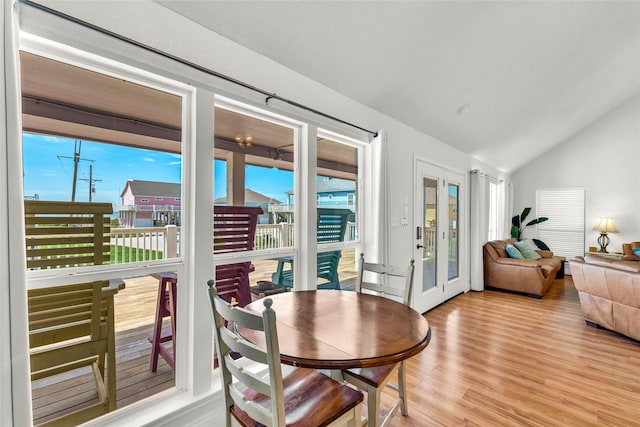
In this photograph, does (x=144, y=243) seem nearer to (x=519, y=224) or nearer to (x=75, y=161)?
(x=75, y=161)

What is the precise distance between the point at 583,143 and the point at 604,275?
4247 mm

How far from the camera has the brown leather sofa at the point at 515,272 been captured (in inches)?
185

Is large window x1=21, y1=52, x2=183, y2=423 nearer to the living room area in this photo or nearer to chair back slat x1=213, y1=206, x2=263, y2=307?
the living room area

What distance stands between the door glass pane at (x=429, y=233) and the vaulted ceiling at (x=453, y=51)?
2.38 feet

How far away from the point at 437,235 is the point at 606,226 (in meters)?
3.93

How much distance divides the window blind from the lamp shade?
0.41 m

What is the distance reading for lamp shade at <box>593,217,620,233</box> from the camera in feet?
18.1

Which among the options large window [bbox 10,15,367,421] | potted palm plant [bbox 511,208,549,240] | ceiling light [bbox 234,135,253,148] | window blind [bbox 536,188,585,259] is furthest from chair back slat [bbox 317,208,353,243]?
window blind [bbox 536,188,585,259]

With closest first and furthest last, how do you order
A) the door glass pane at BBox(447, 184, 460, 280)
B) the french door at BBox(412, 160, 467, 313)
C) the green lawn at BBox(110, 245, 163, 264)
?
the green lawn at BBox(110, 245, 163, 264)
the french door at BBox(412, 160, 467, 313)
the door glass pane at BBox(447, 184, 460, 280)

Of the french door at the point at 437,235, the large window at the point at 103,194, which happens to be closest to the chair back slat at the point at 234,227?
the large window at the point at 103,194

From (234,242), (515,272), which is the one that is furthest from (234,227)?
(515,272)

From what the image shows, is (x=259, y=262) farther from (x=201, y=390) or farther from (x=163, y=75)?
(x=163, y=75)

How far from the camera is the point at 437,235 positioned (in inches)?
167

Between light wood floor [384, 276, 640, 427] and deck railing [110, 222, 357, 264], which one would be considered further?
light wood floor [384, 276, 640, 427]
